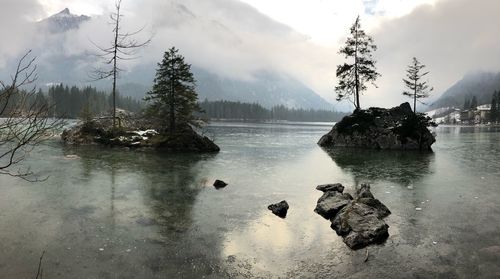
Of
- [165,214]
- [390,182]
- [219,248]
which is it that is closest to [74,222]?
[165,214]

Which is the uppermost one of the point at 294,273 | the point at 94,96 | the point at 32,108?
the point at 94,96

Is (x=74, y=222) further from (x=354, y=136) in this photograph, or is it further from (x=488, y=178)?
(x=354, y=136)

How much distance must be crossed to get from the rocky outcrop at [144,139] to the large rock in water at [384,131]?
1940 cm

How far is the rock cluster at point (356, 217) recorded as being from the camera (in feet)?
42.5

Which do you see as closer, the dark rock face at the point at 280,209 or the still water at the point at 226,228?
the still water at the point at 226,228

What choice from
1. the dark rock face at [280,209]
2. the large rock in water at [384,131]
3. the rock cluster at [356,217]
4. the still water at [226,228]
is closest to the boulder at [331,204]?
the rock cluster at [356,217]

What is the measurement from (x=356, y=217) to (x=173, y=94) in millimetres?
34240

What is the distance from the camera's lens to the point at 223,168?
29.7 m

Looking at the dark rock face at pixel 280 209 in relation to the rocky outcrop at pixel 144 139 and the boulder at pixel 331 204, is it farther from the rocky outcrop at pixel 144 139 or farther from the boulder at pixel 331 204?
the rocky outcrop at pixel 144 139

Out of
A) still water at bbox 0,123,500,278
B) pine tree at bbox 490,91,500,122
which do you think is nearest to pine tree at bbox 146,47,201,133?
still water at bbox 0,123,500,278

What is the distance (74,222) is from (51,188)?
22.5ft

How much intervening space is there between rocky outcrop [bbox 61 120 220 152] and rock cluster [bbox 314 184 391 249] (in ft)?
89.7

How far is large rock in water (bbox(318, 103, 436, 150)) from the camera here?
49.5 m

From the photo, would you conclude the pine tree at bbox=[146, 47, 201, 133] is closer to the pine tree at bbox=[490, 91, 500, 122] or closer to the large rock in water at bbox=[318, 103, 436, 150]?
the large rock in water at bbox=[318, 103, 436, 150]
